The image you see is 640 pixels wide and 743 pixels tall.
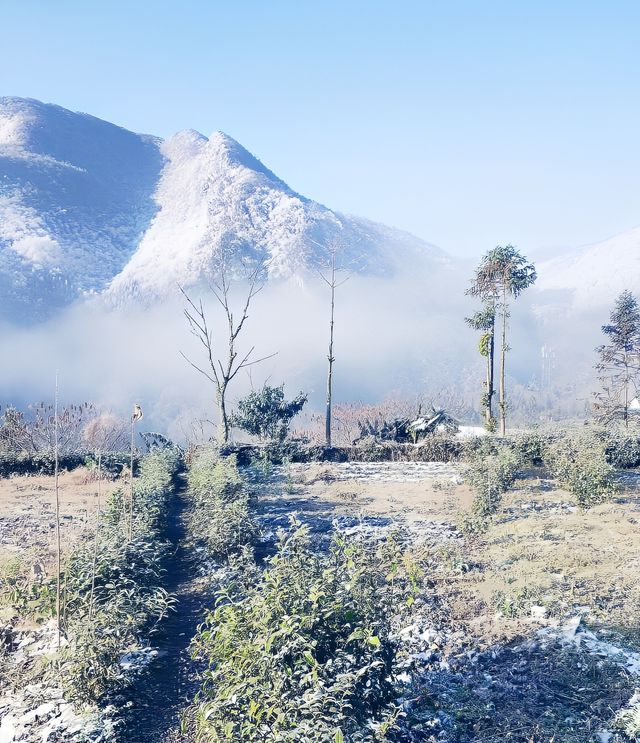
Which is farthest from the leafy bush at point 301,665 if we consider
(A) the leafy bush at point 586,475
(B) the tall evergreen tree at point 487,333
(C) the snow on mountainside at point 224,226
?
(C) the snow on mountainside at point 224,226

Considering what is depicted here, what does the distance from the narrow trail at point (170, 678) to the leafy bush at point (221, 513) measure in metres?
0.68

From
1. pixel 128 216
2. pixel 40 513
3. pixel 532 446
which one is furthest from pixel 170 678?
pixel 128 216

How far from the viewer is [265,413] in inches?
964

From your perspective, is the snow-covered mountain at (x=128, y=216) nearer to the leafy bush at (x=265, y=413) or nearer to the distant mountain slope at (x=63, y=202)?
the distant mountain slope at (x=63, y=202)

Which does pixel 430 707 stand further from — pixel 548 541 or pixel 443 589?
pixel 548 541

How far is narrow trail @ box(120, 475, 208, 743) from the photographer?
5023 mm

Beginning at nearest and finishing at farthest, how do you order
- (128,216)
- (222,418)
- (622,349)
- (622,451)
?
(622,451)
(222,418)
(622,349)
(128,216)

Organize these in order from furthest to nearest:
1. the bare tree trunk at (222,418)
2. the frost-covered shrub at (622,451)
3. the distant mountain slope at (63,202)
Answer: the distant mountain slope at (63,202) → the bare tree trunk at (222,418) → the frost-covered shrub at (622,451)

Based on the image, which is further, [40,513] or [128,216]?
[128,216]

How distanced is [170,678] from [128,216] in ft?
427

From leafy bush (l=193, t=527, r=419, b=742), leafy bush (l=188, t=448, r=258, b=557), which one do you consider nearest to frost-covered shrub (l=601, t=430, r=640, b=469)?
leafy bush (l=188, t=448, r=258, b=557)

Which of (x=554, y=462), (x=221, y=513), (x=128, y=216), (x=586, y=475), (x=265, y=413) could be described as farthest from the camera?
(x=128, y=216)

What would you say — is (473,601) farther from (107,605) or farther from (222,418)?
(222,418)

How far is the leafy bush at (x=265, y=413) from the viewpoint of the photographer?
24.5 metres
